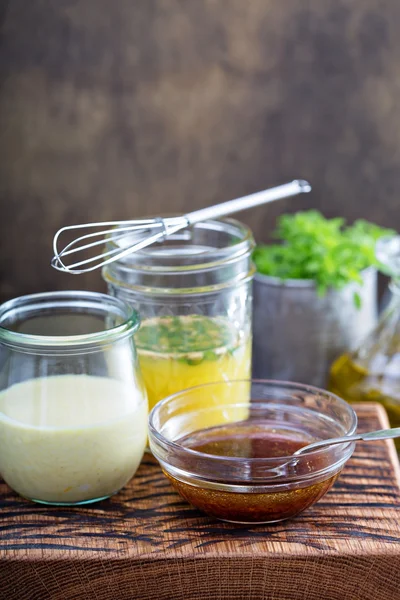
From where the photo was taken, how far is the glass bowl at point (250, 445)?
1.96 feet

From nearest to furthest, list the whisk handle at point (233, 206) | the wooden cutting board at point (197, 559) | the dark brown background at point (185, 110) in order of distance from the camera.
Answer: the wooden cutting board at point (197, 559), the whisk handle at point (233, 206), the dark brown background at point (185, 110)

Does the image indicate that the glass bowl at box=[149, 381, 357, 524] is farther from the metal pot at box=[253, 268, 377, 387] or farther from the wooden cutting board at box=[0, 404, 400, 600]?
the metal pot at box=[253, 268, 377, 387]

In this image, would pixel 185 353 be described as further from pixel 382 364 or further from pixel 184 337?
pixel 382 364

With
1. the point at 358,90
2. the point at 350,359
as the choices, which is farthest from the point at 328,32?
the point at 350,359

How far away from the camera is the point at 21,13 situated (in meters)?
1.04

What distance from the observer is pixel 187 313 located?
0.71 m

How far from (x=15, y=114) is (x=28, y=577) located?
684 mm

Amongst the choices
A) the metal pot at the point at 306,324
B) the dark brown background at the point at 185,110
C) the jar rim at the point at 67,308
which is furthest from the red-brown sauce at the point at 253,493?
the dark brown background at the point at 185,110

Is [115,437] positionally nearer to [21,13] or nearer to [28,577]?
[28,577]

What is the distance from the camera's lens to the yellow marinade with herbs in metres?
0.71

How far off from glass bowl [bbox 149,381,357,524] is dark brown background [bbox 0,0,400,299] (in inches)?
19.6

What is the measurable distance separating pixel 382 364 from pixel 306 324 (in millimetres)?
138

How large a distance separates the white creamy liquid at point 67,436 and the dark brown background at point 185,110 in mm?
550

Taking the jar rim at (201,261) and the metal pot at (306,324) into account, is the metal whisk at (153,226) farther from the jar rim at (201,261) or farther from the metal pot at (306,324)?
the metal pot at (306,324)
